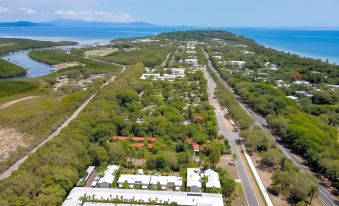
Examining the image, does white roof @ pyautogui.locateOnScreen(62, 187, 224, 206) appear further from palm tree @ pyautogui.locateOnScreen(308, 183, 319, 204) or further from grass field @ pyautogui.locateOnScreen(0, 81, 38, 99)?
grass field @ pyautogui.locateOnScreen(0, 81, 38, 99)

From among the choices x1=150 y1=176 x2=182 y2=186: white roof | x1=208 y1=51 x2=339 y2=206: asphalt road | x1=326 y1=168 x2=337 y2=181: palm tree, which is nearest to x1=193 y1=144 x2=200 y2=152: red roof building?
x1=150 y1=176 x2=182 y2=186: white roof

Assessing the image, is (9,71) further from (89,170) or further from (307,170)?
(307,170)

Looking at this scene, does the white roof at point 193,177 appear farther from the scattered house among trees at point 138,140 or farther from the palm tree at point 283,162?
the palm tree at point 283,162

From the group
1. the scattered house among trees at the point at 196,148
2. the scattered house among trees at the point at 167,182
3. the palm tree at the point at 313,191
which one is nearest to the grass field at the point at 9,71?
the scattered house among trees at the point at 196,148

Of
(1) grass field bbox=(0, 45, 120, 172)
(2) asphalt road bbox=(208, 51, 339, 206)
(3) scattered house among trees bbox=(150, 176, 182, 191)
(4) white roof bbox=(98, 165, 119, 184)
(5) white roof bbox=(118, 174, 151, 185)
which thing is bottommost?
(2) asphalt road bbox=(208, 51, 339, 206)

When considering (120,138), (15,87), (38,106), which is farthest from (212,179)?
(15,87)
